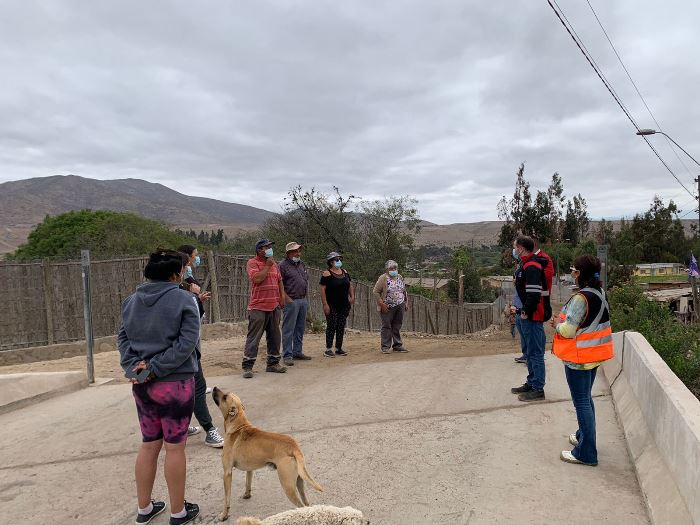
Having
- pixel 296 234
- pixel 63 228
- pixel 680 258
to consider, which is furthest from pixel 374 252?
pixel 680 258

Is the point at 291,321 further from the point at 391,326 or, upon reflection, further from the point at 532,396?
the point at 532,396

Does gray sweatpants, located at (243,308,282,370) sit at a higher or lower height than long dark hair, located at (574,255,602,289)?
lower

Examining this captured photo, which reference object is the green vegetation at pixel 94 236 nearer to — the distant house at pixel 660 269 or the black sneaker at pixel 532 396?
the black sneaker at pixel 532 396

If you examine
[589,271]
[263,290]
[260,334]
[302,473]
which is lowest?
[302,473]

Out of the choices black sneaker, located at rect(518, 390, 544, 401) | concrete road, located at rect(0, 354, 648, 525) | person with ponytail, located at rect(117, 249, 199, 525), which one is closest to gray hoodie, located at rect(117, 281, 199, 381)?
person with ponytail, located at rect(117, 249, 199, 525)

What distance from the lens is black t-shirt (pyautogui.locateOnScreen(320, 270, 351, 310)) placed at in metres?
8.53

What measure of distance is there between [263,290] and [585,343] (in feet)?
13.7

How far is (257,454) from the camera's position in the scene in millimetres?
3350

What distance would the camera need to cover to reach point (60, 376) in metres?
6.71

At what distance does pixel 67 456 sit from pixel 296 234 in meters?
24.8

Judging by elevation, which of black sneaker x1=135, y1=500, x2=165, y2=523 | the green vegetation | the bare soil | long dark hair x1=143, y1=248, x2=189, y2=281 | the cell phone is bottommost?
the bare soil

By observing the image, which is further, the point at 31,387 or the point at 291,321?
the point at 291,321

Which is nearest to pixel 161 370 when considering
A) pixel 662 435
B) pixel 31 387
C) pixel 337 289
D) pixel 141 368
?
pixel 141 368

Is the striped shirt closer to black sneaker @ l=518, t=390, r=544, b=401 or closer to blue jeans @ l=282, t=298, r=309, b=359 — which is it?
blue jeans @ l=282, t=298, r=309, b=359
